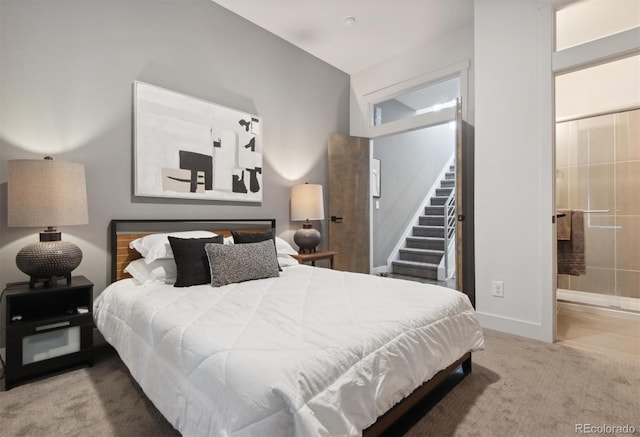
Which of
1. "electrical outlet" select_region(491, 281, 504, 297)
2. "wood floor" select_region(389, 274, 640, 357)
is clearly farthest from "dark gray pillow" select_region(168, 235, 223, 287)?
"wood floor" select_region(389, 274, 640, 357)

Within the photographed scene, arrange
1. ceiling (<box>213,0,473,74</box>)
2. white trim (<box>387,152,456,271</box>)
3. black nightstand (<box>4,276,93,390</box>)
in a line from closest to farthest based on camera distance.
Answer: black nightstand (<box>4,276,93,390</box>)
ceiling (<box>213,0,473,74</box>)
white trim (<box>387,152,456,271</box>)

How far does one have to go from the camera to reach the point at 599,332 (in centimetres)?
280

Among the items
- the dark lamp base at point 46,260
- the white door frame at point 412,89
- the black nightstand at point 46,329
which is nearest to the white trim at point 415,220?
the white door frame at point 412,89

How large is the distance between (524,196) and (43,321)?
11.7 ft

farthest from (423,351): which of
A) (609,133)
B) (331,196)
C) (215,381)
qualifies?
(609,133)

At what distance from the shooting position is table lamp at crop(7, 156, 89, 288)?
1.90 m

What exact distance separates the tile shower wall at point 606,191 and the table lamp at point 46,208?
499cm

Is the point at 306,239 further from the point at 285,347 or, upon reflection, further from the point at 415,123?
the point at 285,347

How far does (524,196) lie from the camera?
2.73 m

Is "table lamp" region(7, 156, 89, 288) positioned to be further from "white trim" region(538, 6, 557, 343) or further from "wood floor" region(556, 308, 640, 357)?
"wood floor" region(556, 308, 640, 357)

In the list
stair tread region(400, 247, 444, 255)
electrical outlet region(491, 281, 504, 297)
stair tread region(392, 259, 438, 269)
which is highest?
stair tread region(400, 247, 444, 255)

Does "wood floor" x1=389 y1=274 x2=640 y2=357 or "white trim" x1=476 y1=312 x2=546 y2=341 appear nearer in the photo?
"wood floor" x1=389 y1=274 x2=640 y2=357

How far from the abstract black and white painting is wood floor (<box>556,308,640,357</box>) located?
3.13 meters

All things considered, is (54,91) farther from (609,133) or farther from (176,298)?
(609,133)
